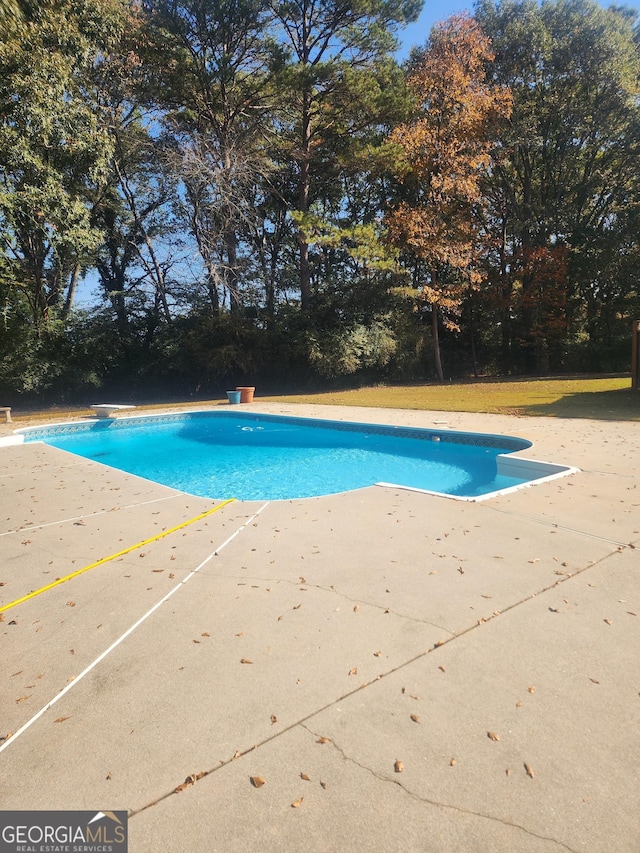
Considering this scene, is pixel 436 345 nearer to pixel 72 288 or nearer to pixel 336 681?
pixel 72 288

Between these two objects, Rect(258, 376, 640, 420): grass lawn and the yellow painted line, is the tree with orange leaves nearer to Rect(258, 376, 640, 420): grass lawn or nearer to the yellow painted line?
Rect(258, 376, 640, 420): grass lawn

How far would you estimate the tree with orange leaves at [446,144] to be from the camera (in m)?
19.6

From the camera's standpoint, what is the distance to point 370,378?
21.2 meters

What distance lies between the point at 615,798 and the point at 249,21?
899 inches

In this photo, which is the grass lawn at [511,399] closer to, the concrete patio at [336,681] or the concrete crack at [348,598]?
the concrete patio at [336,681]

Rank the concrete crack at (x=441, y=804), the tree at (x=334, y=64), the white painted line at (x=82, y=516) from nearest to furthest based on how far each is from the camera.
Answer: the concrete crack at (x=441, y=804), the white painted line at (x=82, y=516), the tree at (x=334, y=64)

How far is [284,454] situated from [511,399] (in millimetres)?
7141

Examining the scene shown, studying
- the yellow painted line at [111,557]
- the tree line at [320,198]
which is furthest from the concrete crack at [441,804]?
the tree line at [320,198]

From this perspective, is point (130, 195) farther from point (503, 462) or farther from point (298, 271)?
point (503, 462)

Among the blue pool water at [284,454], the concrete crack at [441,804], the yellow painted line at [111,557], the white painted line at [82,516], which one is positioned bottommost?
the blue pool water at [284,454]

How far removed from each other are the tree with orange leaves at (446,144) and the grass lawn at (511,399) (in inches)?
179

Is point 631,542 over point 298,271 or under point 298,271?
under

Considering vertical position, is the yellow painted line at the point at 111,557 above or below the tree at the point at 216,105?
below

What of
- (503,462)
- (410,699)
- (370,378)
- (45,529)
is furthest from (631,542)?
(370,378)
